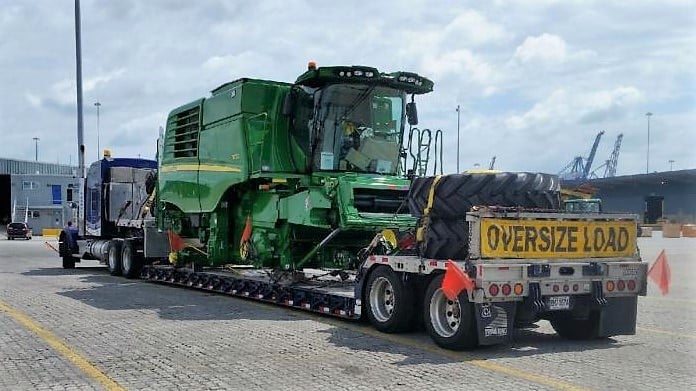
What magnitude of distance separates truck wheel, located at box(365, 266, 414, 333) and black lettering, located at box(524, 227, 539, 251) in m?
1.62

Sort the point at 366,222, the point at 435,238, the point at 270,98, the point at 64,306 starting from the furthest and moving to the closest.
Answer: the point at 270,98 → the point at 64,306 → the point at 366,222 → the point at 435,238

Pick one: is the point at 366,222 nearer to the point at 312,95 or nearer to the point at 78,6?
the point at 312,95

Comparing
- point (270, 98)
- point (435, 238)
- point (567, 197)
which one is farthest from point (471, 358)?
point (270, 98)

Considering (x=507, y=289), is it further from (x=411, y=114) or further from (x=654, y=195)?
(x=654, y=195)

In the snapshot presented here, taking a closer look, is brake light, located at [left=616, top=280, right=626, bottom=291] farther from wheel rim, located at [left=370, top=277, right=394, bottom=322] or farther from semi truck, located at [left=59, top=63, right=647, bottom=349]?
wheel rim, located at [left=370, top=277, right=394, bottom=322]

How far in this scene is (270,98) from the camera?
41.4ft

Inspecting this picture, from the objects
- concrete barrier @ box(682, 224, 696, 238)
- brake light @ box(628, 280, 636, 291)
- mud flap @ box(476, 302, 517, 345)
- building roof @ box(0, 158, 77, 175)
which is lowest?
concrete barrier @ box(682, 224, 696, 238)

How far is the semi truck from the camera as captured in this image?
8.08 meters

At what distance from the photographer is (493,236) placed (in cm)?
783

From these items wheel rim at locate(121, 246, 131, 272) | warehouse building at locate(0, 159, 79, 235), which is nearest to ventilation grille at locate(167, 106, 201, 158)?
wheel rim at locate(121, 246, 131, 272)

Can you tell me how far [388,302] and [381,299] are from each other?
17 cm

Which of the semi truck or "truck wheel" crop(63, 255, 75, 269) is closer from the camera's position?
the semi truck

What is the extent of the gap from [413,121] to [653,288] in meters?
7.47

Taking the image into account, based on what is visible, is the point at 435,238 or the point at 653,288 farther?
the point at 653,288
